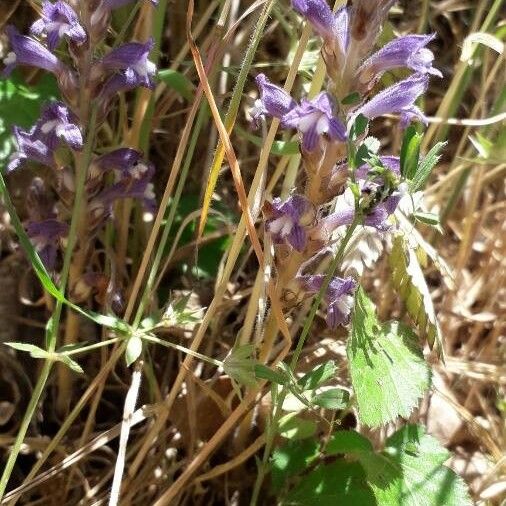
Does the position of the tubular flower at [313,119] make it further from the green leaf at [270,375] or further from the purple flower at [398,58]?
the green leaf at [270,375]

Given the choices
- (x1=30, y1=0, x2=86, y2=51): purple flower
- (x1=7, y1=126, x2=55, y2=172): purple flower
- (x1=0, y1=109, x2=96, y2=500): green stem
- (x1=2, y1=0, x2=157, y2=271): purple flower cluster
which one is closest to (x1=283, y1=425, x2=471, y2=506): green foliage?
(x1=0, y1=109, x2=96, y2=500): green stem

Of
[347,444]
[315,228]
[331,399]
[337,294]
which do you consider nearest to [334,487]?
[347,444]

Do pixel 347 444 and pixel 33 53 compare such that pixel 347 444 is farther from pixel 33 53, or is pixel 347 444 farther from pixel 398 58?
pixel 33 53

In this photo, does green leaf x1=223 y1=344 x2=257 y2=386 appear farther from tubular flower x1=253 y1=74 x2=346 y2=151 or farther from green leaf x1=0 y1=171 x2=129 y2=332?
tubular flower x1=253 y1=74 x2=346 y2=151

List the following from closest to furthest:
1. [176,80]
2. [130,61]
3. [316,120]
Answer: [316,120] < [130,61] < [176,80]

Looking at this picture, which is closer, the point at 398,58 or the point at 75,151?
the point at 398,58

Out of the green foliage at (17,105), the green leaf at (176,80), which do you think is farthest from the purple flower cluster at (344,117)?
the green foliage at (17,105)

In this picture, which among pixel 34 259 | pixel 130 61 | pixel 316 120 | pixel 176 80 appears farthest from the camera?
pixel 176 80
